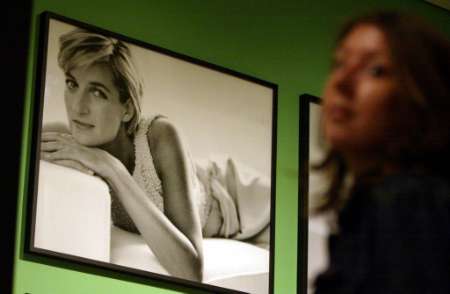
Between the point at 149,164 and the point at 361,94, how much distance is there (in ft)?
6.83

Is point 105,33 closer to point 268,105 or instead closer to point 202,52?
point 202,52

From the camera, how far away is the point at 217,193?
2.87 meters

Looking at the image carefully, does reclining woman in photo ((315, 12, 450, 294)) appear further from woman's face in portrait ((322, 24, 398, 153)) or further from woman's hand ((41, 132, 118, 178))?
woman's hand ((41, 132, 118, 178))

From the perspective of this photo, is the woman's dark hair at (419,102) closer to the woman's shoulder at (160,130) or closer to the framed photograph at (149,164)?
the framed photograph at (149,164)

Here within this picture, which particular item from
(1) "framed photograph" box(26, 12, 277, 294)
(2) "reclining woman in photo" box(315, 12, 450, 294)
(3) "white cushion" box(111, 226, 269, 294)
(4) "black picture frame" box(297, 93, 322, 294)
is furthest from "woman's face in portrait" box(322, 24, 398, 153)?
(4) "black picture frame" box(297, 93, 322, 294)

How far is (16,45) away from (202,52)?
2.17 m

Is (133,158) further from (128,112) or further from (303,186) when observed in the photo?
(303,186)

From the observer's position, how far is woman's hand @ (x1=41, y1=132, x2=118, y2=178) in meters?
2.55

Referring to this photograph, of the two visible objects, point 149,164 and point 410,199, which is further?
point 149,164

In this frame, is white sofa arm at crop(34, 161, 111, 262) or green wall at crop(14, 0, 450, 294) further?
green wall at crop(14, 0, 450, 294)

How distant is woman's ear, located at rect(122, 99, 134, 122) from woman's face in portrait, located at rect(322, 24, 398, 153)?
→ 205 centimetres

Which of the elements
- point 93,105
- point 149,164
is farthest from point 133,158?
point 93,105

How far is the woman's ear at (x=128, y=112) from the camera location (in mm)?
2744

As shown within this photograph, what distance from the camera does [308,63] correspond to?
3268 mm
